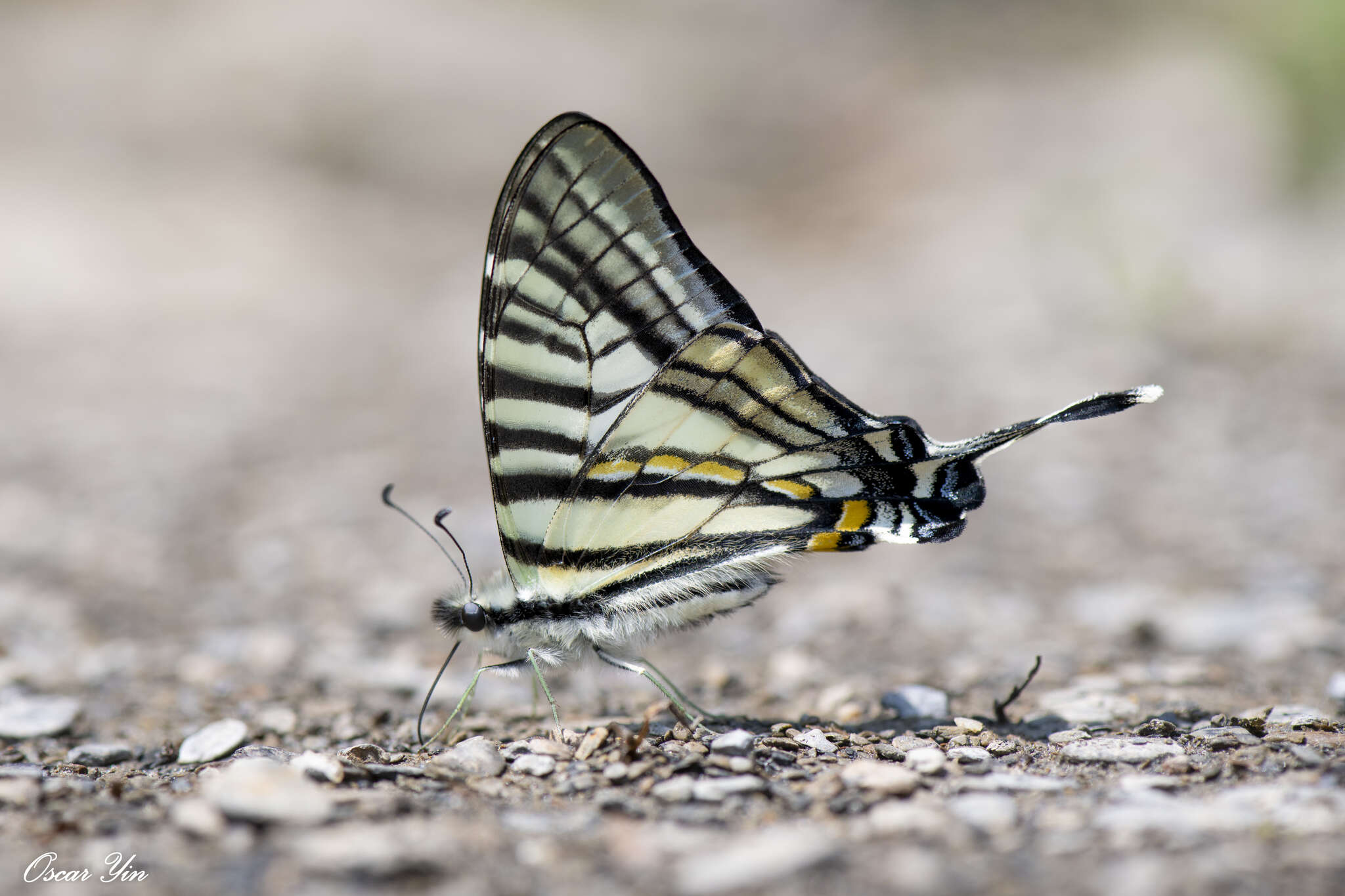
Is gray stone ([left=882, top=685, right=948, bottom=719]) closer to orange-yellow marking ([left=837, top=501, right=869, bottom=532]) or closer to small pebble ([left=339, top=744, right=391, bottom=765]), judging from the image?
orange-yellow marking ([left=837, top=501, right=869, bottom=532])

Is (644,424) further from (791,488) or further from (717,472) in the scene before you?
(791,488)

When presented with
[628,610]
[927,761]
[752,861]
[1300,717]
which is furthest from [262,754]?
[1300,717]

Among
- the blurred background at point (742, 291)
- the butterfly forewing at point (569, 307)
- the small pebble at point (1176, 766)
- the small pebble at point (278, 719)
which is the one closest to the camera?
the small pebble at point (1176, 766)

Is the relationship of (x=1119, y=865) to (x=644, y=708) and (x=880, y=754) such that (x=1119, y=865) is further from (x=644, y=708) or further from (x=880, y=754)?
(x=644, y=708)

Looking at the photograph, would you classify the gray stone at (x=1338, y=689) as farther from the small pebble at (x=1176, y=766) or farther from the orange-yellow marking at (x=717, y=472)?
the orange-yellow marking at (x=717, y=472)

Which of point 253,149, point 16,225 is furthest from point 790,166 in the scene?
point 16,225

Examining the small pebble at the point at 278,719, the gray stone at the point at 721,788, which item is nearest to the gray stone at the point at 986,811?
the gray stone at the point at 721,788
